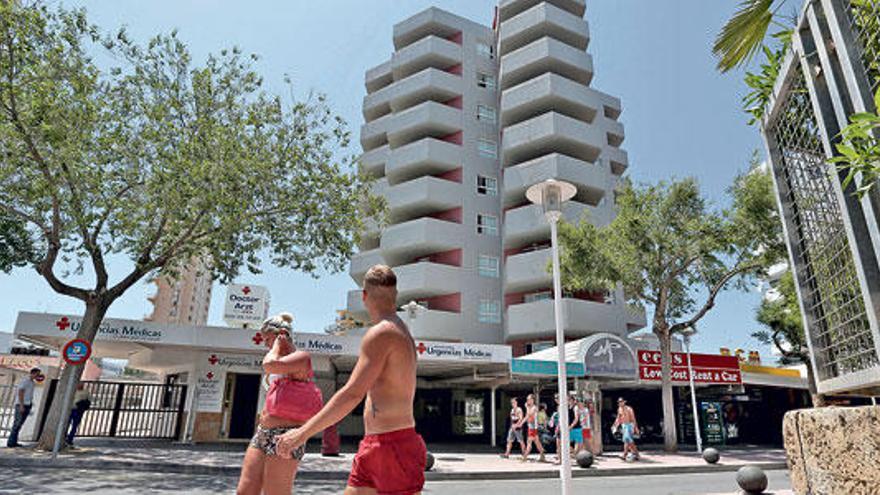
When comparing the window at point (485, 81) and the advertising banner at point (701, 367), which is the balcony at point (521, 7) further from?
the advertising banner at point (701, 367)

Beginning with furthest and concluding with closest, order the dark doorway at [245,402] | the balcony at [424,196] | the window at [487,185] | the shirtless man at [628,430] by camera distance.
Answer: the window at [487,185] < the balcony at [424,196] < the dark doorway at [245,402] < the shirtless man at [628,430]

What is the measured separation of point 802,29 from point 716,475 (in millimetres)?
13329

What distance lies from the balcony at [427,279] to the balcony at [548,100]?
1157cm

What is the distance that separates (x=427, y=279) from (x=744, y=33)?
1085 inches

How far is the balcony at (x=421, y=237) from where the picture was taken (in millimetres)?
31328

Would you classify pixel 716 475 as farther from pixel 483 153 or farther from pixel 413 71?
pixel 413 71

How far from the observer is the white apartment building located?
30.3 m

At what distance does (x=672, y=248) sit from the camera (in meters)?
19.7

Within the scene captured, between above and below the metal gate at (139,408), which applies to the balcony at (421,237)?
above

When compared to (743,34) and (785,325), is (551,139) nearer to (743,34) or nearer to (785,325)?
(785,325)

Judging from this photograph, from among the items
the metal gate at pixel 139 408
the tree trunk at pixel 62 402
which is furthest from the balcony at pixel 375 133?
the tree trunk at pixel 62 402

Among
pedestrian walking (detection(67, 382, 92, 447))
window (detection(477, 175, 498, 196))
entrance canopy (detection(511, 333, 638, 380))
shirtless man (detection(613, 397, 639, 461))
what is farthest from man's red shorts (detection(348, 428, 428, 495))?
window (detection(477, 175, 498, 196))

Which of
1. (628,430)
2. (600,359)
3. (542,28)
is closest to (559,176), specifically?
(542,28)

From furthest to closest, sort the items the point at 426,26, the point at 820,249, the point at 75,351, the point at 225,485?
the point at 426,26 → the point at 75,351 → the point at 225,485 → the point at 820,249
